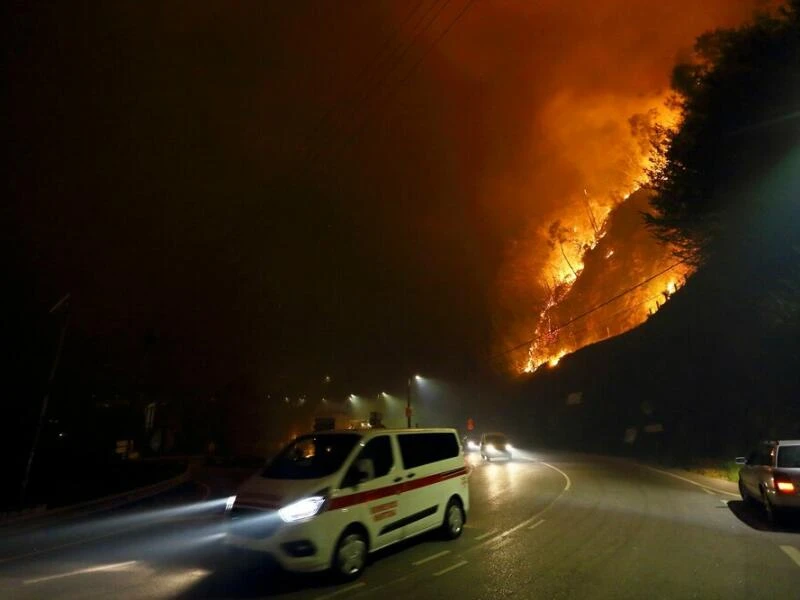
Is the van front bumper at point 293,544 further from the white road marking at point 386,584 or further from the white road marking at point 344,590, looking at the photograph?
the white road marking at point 386,584

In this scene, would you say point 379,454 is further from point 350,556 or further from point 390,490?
point 350,556

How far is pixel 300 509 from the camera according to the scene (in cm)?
799

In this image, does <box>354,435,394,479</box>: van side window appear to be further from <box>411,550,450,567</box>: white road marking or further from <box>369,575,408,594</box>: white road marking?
<box>369,575,408,594</box>: white road marking

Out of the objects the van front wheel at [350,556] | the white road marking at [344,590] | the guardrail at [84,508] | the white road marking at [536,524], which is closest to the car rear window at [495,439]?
the guardrail at [84,508]

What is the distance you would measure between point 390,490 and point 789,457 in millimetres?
7178

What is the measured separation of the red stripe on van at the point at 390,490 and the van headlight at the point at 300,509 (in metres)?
0.17

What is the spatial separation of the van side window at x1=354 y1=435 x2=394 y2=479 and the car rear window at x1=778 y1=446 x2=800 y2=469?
6.79 m

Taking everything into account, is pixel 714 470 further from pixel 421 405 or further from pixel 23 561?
pixel 421 405

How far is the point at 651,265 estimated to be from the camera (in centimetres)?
5638

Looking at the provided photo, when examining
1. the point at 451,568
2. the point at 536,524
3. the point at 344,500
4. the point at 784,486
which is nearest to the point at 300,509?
the point at 344,500

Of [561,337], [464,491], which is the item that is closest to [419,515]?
[464,491]

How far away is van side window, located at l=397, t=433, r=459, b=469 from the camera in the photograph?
33.0ft

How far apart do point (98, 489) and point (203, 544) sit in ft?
45.1

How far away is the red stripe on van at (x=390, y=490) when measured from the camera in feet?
27.0
